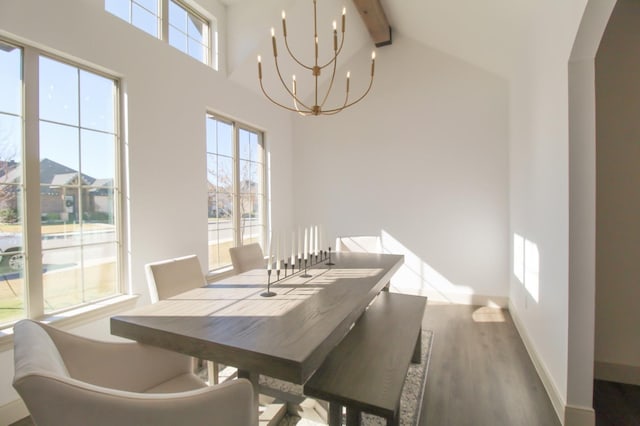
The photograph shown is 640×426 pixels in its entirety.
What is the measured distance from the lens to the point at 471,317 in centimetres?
363

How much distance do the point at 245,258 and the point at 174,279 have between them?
0.74 metres

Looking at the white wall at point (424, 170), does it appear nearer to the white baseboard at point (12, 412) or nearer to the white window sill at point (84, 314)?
the white window sill at point (84, 314)

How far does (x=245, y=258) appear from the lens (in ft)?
9.14

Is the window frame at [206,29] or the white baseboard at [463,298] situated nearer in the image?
the window frame at [206,29]

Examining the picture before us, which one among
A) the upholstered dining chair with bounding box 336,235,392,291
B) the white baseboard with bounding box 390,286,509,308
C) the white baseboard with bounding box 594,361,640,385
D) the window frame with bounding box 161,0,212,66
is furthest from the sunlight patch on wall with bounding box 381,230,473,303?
the window frame with bounding box 161,0,212,66

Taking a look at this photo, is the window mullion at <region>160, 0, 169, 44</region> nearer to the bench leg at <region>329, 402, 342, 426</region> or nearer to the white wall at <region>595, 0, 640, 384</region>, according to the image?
the bench leg at <region>329, 402, 342, 426</region>

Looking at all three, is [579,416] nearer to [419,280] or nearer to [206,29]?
[419,280]

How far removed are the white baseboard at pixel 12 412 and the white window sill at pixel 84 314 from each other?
343 mm

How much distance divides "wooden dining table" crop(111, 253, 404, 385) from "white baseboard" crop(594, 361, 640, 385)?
1.77 meters

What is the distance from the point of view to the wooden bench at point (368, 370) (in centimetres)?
133

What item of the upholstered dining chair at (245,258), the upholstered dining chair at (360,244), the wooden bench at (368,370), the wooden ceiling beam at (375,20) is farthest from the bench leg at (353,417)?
the wooden ceiling beam at (375,20)

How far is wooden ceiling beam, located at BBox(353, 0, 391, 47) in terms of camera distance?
136 inches

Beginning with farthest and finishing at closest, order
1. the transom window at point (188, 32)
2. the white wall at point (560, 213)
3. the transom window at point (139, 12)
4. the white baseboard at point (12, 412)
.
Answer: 1. the transom window at point (188, 32)
2. the transom window at point (139, 12)
3. the white baseboard at point (12, 412)
4. the white wall at point (560, 213)

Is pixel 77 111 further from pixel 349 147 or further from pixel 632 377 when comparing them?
pixel 632 377
